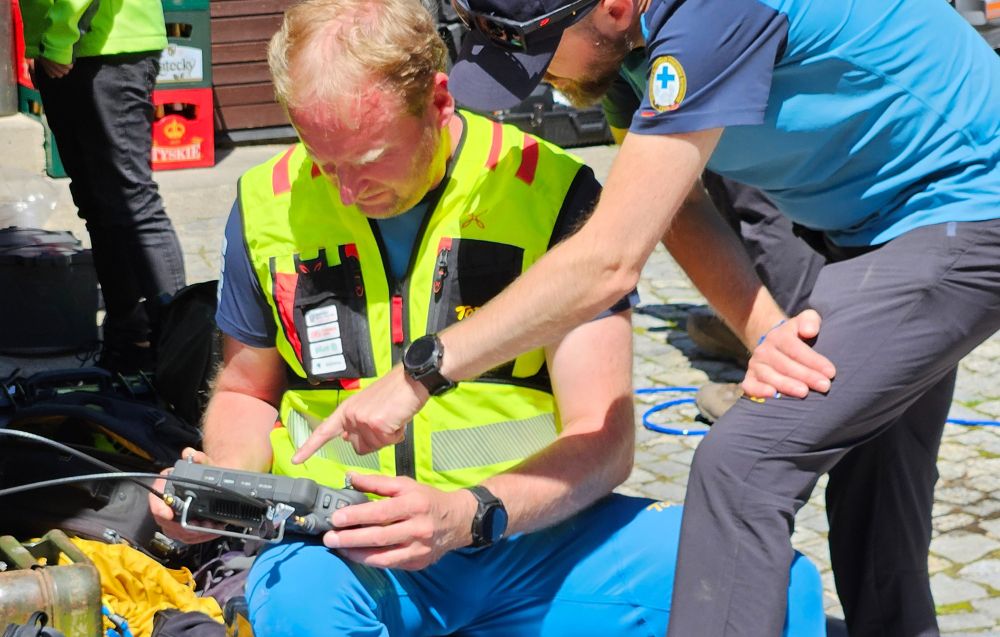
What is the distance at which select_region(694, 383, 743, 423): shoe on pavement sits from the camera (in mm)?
4895

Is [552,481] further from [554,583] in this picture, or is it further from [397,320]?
[397,320]

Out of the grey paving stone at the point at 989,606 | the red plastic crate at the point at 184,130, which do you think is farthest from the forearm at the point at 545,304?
the red plastic crate at the point at 184,130

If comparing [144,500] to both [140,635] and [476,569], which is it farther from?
[476,569]

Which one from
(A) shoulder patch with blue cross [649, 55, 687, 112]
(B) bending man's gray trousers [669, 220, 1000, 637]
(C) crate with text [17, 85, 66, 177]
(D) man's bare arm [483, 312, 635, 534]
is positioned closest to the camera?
(A) shoulder patch with blue cross [649, 55, 687, 112]

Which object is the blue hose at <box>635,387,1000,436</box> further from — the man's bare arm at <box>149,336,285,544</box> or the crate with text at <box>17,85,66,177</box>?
the crate with text at <box>17,85,66,177</box>

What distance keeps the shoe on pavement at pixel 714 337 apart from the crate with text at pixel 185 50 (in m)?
3.66

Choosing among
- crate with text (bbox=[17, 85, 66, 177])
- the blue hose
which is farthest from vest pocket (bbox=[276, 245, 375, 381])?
crate with text (bbox=[17, 85, 66, 177])

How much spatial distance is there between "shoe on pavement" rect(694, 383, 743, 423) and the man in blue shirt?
7.73 ft

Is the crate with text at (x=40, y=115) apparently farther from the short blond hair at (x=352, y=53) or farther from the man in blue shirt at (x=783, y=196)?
the man in blue shirt at (x=783, y=196)

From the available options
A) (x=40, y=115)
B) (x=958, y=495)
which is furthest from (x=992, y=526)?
(x=40, y=115)

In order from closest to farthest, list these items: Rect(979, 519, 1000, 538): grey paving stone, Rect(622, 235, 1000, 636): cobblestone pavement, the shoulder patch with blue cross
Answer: the shoulder patch with blue cross < Rect(622, 235, 1000, 636): cobblestone pavement < Rect(979, 519, 1000, 538): grey paving stone

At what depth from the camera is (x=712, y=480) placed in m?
2.26

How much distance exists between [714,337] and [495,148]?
9.50 ft

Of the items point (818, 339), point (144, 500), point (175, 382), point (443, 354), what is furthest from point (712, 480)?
point (175, 382)
